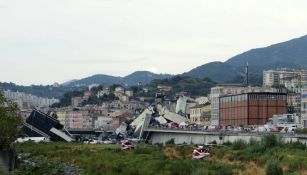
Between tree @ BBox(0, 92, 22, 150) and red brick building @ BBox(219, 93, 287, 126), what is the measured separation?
65165 millimetres

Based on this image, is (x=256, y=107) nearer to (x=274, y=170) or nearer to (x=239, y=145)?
(x=239, y=145)

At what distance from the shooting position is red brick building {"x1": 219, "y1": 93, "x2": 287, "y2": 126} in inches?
4530

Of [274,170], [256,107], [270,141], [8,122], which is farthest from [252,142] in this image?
[256,107]

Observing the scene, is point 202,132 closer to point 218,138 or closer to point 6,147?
point 218,138

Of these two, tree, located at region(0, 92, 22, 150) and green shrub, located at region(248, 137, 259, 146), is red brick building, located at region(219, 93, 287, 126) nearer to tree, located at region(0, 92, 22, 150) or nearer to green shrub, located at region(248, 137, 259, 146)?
green shrub, located at region(248, 137, 259, 146)

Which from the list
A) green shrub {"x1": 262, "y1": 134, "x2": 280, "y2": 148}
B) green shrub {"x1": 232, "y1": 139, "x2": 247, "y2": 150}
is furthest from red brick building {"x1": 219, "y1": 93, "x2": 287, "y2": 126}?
green shrub {"x1": 262, "y1": 134, "x2": 280, "y2": 148}

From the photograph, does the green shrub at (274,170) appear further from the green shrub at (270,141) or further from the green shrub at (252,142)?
the green shrub at (252,142)

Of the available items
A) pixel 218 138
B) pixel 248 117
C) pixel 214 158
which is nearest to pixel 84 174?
pixel 214 158

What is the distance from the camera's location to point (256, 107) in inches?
4552

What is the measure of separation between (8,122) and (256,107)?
69.6 metres

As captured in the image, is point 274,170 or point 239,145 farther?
point 239,145

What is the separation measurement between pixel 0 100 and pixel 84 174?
33.0ft

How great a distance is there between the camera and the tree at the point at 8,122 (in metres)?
52.2

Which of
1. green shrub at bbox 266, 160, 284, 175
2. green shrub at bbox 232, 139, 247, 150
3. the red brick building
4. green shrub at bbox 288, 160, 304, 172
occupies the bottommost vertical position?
green shrub at bbox 232, 139, 247, 150
